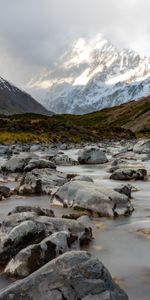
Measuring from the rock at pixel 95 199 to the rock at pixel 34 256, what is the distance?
17.9ft

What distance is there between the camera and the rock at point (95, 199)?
15461 mm

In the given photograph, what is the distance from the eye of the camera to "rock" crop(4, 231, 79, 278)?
9.49m

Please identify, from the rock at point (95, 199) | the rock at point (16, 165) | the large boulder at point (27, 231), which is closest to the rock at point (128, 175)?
the rock at point (16, 165)

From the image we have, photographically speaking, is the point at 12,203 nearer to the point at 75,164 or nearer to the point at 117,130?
the point at 75,164

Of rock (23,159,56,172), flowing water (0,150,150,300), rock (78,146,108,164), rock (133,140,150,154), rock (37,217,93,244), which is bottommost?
flowing water (0,150,150,300)

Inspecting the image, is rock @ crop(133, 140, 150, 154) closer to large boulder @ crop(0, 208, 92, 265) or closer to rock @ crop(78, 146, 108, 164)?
rock @ crop(78, 146, 108, 164)

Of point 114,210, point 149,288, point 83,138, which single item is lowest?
point 149,288

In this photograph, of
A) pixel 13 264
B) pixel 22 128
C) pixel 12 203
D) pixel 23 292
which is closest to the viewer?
pixel 23 292

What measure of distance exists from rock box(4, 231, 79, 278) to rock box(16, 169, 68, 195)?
10.9 m

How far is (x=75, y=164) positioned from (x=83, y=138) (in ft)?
248

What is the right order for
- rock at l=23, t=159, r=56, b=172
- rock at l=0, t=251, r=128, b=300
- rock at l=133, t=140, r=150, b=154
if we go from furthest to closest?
1. rock at l=133, t=140, r=150, b=154
2. rock at l=23, t=159, r=56, b=172
3. rock at l=0, t=251, r=128, b=300

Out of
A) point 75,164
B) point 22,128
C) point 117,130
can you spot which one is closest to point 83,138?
point 22,128

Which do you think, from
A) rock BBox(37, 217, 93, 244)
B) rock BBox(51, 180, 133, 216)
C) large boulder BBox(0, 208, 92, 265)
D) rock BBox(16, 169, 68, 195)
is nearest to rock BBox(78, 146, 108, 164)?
rock BBox(16, 169, 68, 195)

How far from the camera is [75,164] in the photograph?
3997 centimetres
